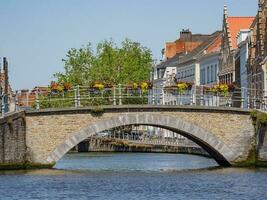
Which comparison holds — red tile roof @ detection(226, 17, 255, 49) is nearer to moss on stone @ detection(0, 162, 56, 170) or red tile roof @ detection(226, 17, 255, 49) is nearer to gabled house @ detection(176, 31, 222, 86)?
gabled house @ detection(176, 31, 222, 86)

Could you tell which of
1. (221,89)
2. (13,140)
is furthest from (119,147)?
(13,140)

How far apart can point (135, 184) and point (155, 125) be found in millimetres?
7879

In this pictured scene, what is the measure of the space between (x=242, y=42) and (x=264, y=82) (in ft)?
35.3

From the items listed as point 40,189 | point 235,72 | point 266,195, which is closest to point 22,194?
point 40,189

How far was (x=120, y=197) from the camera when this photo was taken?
34.6m

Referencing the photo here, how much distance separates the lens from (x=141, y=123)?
153 ft

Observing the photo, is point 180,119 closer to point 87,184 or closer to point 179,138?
point 87,184

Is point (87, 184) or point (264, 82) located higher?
point (264, 82)

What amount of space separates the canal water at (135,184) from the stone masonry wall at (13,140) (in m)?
0.94

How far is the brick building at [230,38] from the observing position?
76.8m

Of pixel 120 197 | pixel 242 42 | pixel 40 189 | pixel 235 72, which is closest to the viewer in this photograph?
pixel 120 197

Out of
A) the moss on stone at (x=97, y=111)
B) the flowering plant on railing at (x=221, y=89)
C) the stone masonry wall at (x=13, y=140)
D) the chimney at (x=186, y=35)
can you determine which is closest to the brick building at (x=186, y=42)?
the chimney at (x=186, y=35)

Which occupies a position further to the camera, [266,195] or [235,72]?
[235,72]

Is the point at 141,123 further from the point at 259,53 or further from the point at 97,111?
the point at 259,53
